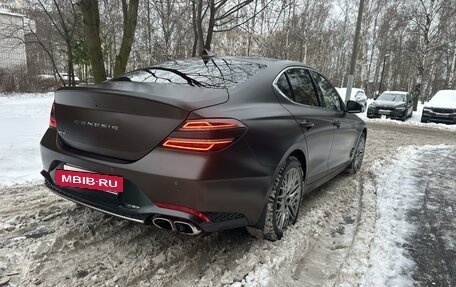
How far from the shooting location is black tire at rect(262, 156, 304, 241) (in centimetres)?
289

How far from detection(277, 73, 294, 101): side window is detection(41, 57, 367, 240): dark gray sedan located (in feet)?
0.07

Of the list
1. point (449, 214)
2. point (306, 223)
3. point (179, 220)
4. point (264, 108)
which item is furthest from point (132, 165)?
point (449, 214)

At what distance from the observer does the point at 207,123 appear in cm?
230

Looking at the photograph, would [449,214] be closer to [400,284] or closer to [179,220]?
[400,284]

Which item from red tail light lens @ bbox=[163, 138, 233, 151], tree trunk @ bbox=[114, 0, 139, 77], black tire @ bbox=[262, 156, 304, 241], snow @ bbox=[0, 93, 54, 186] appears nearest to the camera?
red tail light lens @ bbox=[163, 138, 233, 151]

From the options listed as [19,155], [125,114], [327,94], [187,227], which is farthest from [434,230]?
[19,155]

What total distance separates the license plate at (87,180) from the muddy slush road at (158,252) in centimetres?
56

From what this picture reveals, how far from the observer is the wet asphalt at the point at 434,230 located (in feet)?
9.24

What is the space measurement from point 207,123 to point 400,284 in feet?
6.01

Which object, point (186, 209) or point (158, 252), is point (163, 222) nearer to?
point (186, 209)

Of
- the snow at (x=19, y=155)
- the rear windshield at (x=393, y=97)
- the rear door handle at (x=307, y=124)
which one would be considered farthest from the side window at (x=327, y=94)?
the rear windshield at (x=393, y=97)

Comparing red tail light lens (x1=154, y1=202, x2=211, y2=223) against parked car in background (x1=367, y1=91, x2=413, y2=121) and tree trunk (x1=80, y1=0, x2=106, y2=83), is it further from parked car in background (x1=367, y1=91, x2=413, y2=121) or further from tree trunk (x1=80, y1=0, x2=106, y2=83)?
parked car in background (x1=367, y1=91, x2=413, y2=121)

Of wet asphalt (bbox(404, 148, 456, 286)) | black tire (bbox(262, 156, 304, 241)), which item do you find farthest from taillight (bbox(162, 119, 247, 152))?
wet asphalt (bbox(404, 148, 456, 286))

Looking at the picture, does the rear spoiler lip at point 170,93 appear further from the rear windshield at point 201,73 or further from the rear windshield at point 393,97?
the rear windshield at point 393,97
